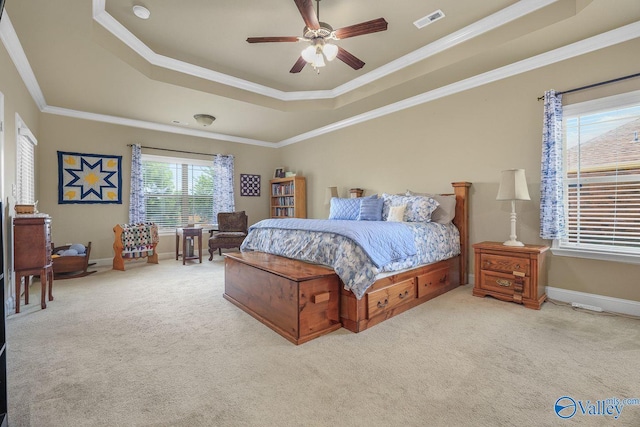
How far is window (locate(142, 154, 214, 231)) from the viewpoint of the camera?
5762mm

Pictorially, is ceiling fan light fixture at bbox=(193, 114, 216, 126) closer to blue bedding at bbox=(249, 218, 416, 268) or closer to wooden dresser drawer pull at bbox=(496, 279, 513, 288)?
blue bedding at bbox=(249, 218, 416, 268)

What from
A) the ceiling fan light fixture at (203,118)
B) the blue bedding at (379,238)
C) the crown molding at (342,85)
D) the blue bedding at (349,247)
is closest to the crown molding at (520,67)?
the crown molding at (342,85)

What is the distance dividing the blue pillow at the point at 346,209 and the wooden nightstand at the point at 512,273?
1.66 meters

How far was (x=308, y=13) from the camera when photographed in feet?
7.45

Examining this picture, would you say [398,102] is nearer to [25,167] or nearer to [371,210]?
[371,210]

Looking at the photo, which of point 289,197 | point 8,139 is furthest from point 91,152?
point 289,197

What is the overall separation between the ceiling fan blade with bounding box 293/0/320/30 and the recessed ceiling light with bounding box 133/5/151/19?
5.15ft

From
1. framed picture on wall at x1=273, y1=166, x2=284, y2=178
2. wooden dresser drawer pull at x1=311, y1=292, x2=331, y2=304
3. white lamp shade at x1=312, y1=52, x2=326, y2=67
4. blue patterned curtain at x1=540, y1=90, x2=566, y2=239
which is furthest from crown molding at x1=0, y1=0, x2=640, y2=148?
wooden dresser drawer pull at x1=311, y1=292, x2=331, y2=304

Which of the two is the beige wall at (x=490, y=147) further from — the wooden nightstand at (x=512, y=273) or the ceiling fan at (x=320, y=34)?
the ceiling fan at (x=320, y=34)

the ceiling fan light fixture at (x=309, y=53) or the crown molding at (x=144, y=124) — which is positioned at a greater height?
the crown molding at (x=144, y=124)

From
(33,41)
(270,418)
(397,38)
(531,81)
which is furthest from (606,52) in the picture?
(33,41)

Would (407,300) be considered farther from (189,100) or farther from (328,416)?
(189,100)

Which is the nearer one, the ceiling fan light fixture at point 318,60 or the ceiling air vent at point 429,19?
the ceiling fan light fixture at point 318,60

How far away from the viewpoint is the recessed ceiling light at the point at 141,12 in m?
2.69
